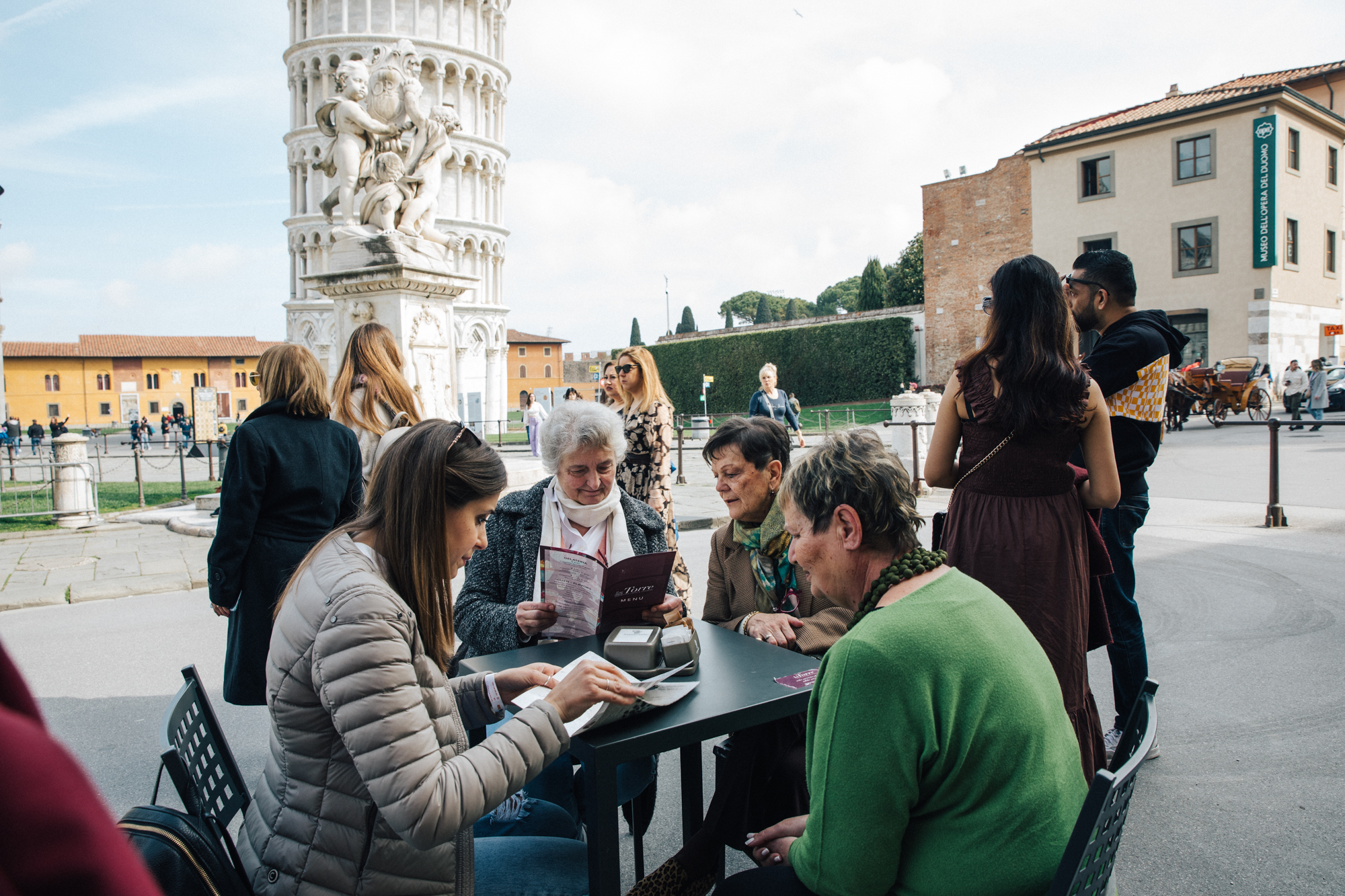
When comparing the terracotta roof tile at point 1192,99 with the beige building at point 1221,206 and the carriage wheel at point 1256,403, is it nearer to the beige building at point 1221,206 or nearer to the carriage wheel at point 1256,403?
the beige building at point 1221,206

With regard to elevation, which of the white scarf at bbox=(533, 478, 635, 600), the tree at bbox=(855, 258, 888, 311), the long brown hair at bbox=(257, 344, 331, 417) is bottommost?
the white scarf at bbox=(533, 478, 635, 600)

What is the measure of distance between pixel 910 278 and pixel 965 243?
1414 centimetres

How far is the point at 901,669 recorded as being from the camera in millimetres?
1443

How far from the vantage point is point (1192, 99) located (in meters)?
31.0

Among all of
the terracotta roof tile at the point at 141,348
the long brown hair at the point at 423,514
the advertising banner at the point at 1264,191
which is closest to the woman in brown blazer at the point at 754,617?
the long brown hair at the point at 423,514

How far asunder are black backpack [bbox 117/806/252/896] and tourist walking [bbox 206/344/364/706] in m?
1.95

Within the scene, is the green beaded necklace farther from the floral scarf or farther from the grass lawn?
the grass lawn

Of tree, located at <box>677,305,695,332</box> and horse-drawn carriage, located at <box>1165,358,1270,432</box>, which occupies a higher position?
tree, located at <box>677,305,695,332</box>

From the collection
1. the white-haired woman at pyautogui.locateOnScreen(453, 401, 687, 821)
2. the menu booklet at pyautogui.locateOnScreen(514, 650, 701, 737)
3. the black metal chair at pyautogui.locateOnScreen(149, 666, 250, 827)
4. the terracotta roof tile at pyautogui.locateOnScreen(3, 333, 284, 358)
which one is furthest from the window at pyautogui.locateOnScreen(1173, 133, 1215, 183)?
the terracotta roof tile at pyautogui.locateOnScreen(3, 333, 284, 358)

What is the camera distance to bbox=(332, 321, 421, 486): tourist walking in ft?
15.0

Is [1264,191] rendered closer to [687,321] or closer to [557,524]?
[557,524]

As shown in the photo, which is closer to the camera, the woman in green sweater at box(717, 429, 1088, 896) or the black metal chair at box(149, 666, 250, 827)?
the woman in green sweater at box(717, 429, 1088, 896)

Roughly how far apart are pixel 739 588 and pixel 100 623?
5.74 meters

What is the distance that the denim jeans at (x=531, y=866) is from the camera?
2.05 metres
